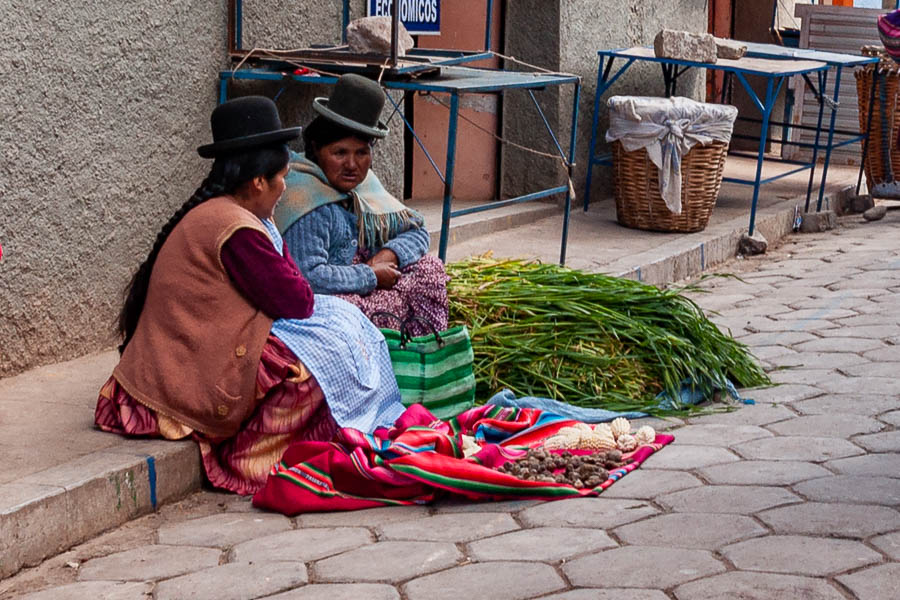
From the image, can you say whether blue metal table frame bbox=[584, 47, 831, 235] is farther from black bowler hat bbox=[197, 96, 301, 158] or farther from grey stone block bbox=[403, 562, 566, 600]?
grey stone block bbox=[403, 562, 566, 600]

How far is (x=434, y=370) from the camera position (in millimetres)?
4387

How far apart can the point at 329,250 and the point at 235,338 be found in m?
0.88

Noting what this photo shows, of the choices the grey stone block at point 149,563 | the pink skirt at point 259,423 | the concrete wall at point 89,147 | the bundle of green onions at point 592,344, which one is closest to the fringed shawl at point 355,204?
the bundle of green onions at point 592,344

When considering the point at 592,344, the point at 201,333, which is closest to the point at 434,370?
the point at 592,344


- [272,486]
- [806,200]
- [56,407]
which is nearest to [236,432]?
[272,486]

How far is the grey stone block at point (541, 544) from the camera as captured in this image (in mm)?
3219

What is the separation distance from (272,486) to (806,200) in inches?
285

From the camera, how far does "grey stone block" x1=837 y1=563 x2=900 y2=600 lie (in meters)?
2.84

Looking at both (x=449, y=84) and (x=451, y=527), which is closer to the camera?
(x=451, y=527)

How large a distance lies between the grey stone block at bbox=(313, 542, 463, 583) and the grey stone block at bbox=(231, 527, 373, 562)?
59 millimetres

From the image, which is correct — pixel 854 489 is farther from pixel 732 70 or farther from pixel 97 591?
pixel 732 70

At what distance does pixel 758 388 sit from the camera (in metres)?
5.02

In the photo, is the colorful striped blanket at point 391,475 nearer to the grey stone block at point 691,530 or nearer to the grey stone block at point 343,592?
the grey stone block at point 691,530

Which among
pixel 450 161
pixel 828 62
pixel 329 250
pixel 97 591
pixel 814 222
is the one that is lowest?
pixel 814 222
